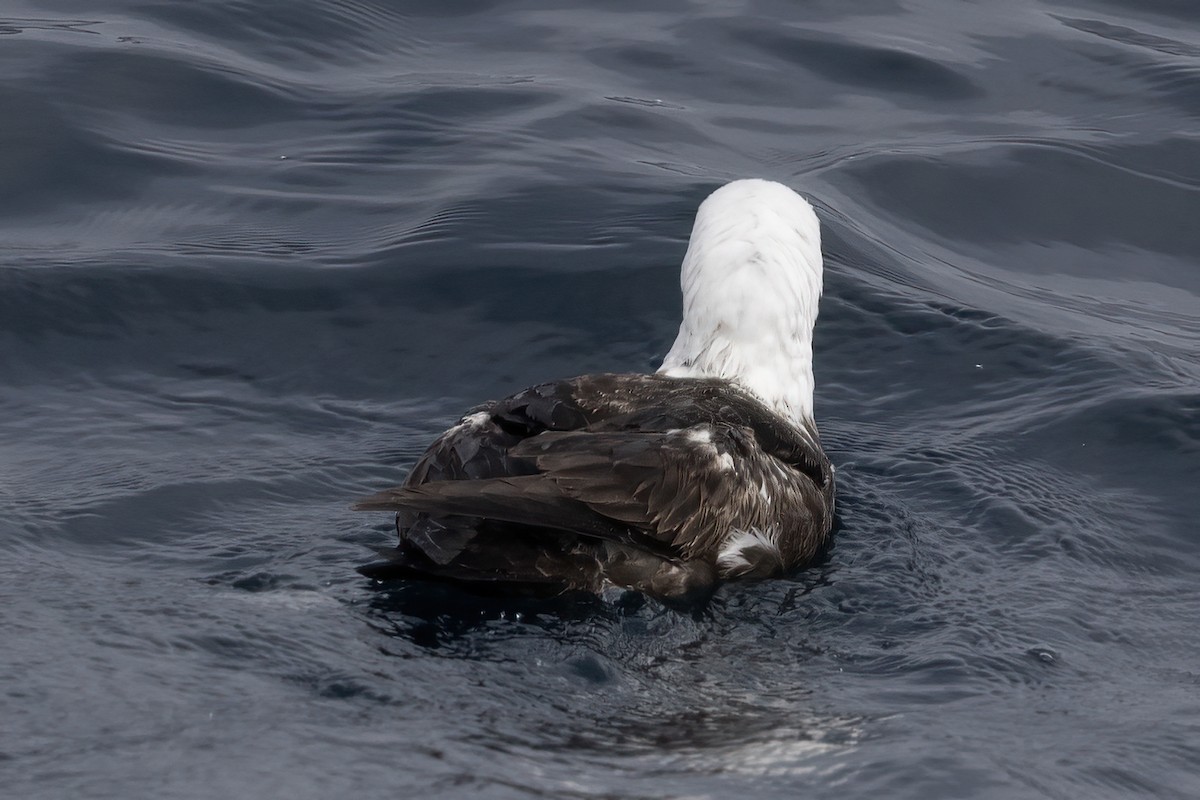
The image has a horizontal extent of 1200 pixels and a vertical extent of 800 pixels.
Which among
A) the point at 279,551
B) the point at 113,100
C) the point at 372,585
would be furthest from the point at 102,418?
the point at 113,100

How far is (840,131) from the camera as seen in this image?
11516 mm

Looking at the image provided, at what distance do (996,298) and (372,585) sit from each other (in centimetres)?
505

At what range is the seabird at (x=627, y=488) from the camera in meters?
5.34

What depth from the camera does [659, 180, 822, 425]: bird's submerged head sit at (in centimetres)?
689

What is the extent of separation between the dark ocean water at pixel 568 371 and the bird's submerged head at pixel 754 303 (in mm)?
661

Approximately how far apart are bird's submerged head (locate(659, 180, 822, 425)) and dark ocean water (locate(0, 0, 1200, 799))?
661mm

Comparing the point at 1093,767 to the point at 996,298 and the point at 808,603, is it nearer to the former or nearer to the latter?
the point at 808,603

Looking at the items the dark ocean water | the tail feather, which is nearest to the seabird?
the tail feather

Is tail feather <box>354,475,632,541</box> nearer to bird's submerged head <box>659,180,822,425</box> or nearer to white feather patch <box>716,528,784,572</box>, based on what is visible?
white feather patch <box>716,528,784,572</box>

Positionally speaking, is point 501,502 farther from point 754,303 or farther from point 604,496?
point 754,303

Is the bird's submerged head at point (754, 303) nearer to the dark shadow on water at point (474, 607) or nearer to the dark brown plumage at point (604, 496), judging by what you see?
the dark brown plumage at point (604, 496)

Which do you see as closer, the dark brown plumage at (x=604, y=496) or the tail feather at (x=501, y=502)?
the tail feather at (x=501, y=502)

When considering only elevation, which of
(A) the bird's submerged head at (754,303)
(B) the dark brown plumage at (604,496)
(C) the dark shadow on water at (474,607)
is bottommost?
(C) the dark shadow on water at (474,607)

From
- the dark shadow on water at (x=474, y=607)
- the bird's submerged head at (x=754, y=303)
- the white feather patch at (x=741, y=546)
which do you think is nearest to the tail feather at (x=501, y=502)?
the dark shadow on water at (x=474, y=607)
